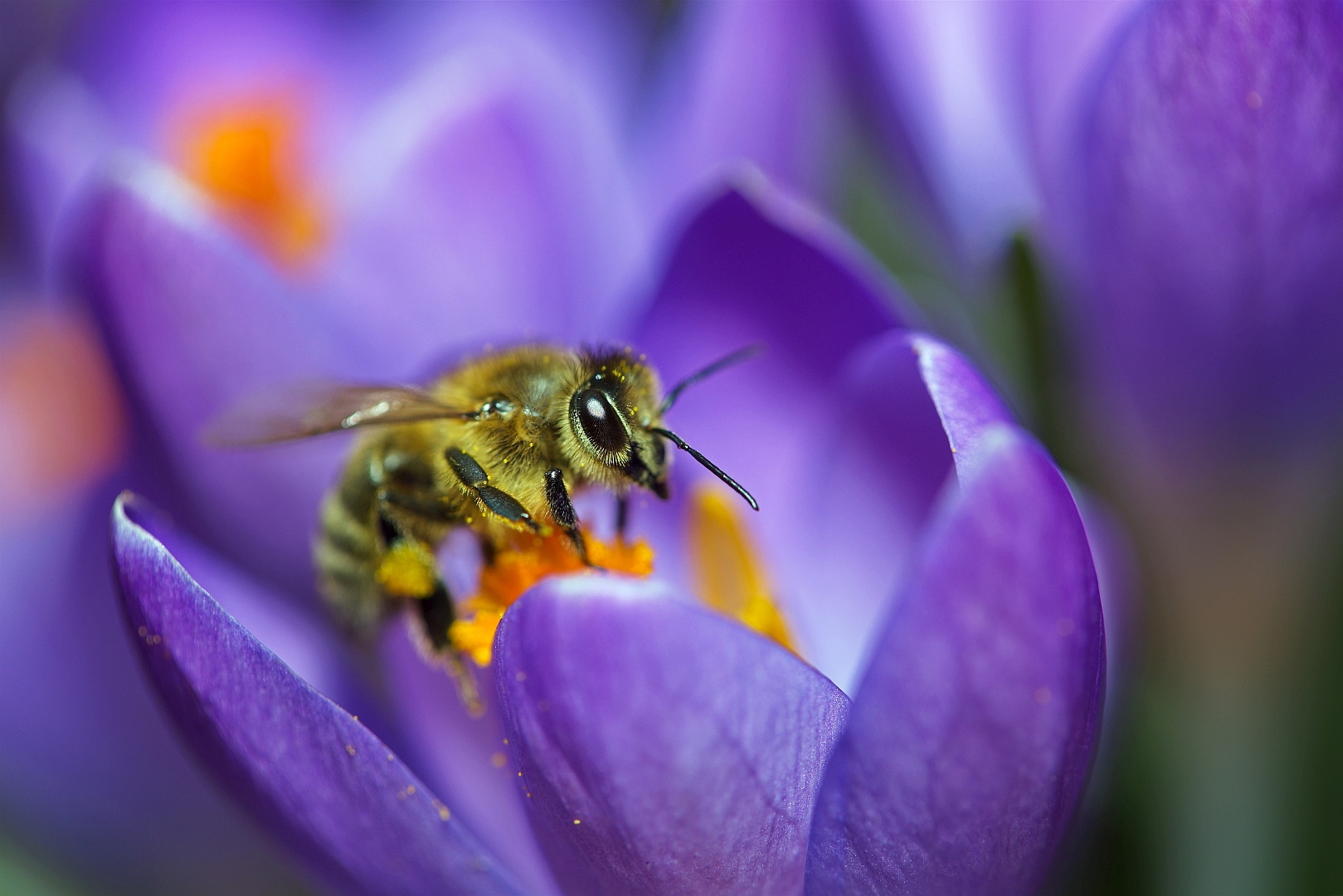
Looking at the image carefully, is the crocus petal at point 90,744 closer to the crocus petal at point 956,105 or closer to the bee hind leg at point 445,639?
the bee hind leg at point 445,639

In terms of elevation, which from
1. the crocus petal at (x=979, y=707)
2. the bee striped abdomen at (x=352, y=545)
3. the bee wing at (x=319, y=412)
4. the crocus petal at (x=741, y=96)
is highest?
the crocus petal at (x=741, y=96)

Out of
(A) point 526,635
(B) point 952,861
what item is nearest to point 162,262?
(A) point 526,635

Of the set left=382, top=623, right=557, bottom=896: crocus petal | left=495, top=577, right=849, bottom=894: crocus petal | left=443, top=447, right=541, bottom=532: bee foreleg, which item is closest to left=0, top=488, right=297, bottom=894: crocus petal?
left=382, top=623, right=557, bottom=896: crocus petal

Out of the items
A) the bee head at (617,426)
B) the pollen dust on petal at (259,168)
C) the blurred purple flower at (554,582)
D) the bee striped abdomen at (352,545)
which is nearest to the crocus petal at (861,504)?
the blurred purple flower at (554,582)

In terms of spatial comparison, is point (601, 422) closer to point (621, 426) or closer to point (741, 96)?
point (621, 426)

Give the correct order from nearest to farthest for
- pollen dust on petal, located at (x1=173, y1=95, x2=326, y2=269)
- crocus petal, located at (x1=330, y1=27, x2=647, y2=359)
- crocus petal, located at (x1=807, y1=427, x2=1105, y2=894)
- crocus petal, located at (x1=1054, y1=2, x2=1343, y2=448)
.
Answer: crocus petal, located at (x1=807, y1=427, x2=1105, y2=894) < crocus petal, located at (x1=1054, y1=2, x2=1343, y2=448) < crocus petal, located at (x1=330, y1=27, x2=647, y2=359) < pollen dust on petal, located at (x1=173, y1=95, x2=326, y2=269)

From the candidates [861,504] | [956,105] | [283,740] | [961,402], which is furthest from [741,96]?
[283,740]

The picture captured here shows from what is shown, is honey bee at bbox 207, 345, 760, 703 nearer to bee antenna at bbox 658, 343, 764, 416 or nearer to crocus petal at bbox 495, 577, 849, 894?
bee antenna at bbox 658, 343, 764, 416
